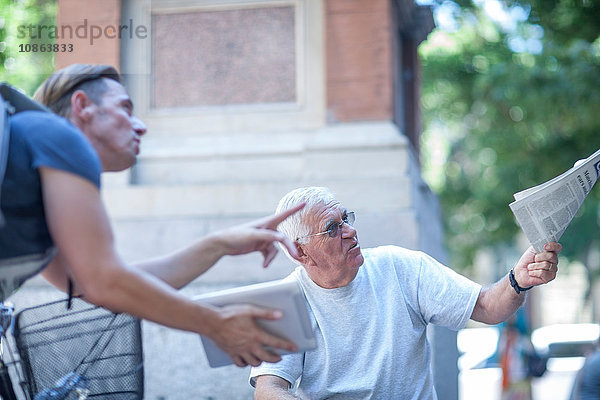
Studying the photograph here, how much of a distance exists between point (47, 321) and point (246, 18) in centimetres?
345

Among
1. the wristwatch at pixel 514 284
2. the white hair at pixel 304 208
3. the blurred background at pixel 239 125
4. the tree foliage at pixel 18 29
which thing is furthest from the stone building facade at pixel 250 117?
the wristwatch at pixel 514 284

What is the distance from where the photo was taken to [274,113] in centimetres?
607

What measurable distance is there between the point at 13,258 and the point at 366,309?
5.41 ft

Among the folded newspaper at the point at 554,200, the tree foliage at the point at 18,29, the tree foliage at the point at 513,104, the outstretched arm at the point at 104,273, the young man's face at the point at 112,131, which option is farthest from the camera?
the tree foliage at the point at 513,104

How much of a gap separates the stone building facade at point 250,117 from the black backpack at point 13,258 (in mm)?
3314

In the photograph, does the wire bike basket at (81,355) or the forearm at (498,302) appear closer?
the wire bike basket at (81,355)

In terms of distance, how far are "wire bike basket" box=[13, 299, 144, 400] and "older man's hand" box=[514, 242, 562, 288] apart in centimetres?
152

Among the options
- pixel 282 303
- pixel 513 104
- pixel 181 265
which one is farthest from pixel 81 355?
pixel 513 104

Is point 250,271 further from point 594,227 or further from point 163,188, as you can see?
point 594,227

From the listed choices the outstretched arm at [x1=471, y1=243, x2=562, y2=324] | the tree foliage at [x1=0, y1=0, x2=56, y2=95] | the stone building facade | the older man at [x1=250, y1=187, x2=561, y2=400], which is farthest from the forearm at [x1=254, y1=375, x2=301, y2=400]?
the tree foliage at [x1=0, y1=0, x2=56, y2=95]

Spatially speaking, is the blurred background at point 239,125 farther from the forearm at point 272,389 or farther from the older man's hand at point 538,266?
the older man's hand at point 538,266

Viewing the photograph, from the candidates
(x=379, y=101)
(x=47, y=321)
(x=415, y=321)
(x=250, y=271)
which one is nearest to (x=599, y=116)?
(x=379, y=101)

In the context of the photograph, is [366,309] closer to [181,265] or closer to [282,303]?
[181,265]

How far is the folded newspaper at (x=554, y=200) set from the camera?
2861 millimetres
